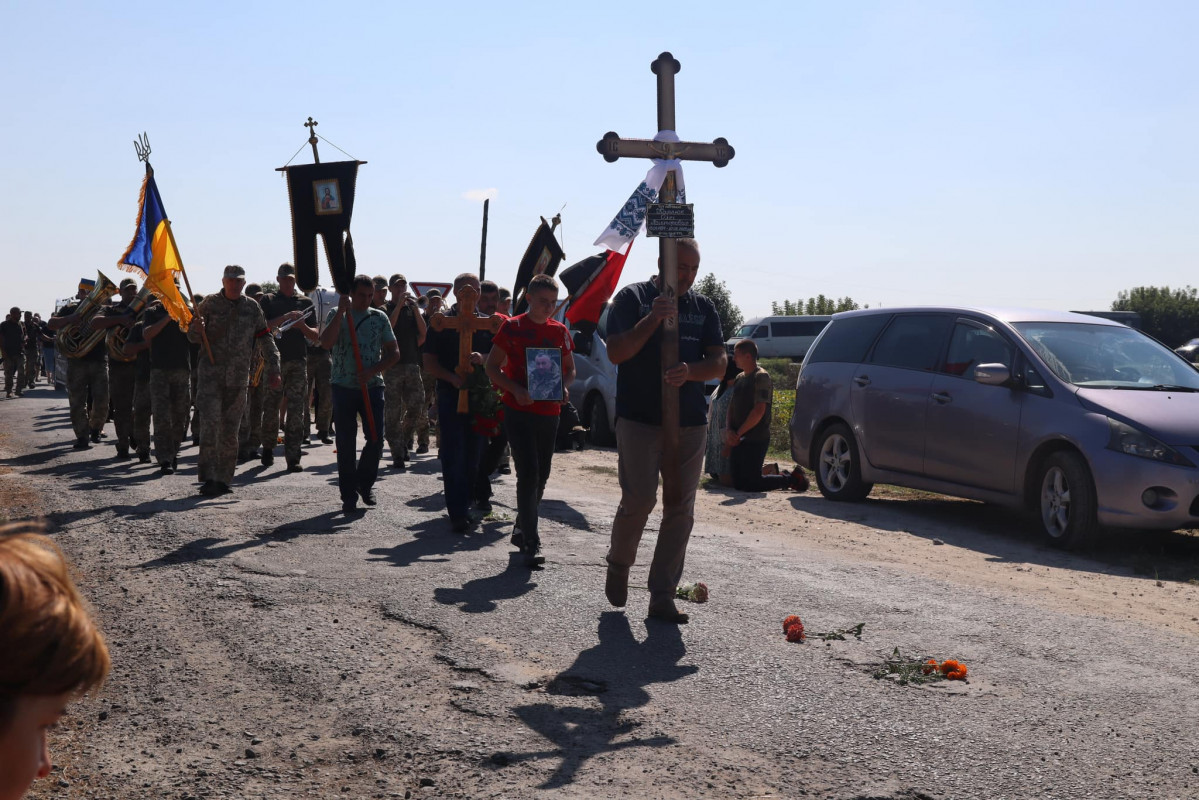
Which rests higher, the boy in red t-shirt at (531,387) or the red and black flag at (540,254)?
the red and black flag at (540,254)

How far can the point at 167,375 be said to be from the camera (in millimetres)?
13453

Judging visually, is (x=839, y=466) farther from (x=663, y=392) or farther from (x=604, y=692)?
(x=604, y=692)

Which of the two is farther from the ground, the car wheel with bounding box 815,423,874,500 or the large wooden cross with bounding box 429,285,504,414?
the large wooden cross with bounding box 429,285,504,414

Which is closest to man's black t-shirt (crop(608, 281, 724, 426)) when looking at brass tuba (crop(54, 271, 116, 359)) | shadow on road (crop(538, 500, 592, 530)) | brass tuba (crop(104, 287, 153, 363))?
shadow on road (crop(538, 500, 592, 530))

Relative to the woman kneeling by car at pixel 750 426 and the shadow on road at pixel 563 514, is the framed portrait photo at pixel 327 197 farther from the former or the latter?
the woman kneeling by car at pixel 750 426

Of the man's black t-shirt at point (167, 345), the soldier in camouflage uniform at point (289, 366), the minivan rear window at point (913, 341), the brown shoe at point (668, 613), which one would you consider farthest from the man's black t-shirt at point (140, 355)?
the brown shoe at point (668, 613)

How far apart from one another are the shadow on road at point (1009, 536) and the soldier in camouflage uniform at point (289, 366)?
17.4ft

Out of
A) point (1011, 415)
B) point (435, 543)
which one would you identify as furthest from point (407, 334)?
point (1011, 415)

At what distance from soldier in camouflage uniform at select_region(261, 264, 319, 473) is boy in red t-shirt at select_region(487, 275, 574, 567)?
5.16 metres

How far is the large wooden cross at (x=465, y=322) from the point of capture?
961 cm

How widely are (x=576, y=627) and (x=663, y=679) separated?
1007 millimetres

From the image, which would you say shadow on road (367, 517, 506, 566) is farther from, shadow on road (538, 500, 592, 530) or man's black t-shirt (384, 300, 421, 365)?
man's black t-shirt (384, 300, 421, 365)

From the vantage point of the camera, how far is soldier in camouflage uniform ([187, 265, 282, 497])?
36.4 feet

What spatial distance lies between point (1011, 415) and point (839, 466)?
8.14ft
